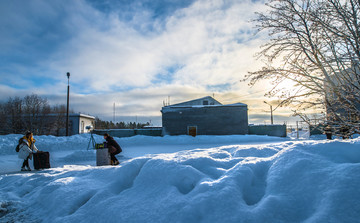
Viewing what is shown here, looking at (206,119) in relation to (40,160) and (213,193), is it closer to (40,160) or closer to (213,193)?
(40,160)

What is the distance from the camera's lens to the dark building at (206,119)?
82.1 ft

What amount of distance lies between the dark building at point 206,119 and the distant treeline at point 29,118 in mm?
17417

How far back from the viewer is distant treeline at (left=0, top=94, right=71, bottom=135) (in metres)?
28.0

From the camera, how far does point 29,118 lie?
93.5ft

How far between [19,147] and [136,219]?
7528 millimetres

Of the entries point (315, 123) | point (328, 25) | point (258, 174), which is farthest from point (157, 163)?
point (328, 25)

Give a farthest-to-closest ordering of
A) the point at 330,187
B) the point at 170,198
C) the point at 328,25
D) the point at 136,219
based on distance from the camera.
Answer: the point at 328,25, the point at 170,198, the point at 136,219, the point at 330,187

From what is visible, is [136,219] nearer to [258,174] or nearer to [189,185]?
[189,185]

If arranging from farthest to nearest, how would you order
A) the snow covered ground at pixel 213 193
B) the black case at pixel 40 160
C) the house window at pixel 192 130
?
the house window at pixel 192 130 < the black case at pixel 40 160 < the snow covered ground at pixel 213 193

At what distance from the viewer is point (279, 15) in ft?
16.0

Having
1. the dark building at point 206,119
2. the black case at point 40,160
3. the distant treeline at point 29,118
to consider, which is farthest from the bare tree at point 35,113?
the black case at point 40,160

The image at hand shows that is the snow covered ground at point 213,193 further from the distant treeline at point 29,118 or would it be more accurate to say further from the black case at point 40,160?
the distant treeline at point 29,118

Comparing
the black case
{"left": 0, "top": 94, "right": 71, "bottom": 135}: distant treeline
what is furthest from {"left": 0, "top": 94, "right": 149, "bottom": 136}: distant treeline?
the black case

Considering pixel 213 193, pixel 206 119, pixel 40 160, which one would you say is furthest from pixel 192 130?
pixel 213 193
